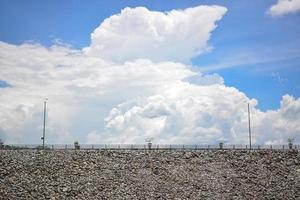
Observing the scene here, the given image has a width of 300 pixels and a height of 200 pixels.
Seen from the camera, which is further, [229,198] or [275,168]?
[275,168]

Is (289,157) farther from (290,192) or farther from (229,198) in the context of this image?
(229,198)

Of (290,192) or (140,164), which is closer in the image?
(290,192)

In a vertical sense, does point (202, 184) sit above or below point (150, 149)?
below

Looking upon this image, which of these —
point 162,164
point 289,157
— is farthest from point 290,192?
point 162,164

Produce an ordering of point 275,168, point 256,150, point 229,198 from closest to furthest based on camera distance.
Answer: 1. point 229,198
2. point 275,168
3. point 256,150

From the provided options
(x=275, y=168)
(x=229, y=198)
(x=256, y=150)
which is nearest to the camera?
(x=229, y=198)

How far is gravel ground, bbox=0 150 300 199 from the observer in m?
50.2

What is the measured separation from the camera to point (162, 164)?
5728 cm

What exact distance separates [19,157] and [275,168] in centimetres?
3314

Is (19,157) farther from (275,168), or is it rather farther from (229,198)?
(275,168)

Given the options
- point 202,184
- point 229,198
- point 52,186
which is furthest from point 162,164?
point 52,186

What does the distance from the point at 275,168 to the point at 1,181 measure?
33.6 metres

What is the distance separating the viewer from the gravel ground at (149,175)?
5025 centimetres

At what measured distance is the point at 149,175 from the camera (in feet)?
178
